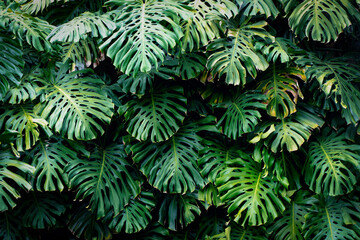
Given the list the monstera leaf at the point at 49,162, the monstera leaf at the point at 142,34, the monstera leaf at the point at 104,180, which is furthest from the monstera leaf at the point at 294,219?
the monstera leaf at the point at 49,162

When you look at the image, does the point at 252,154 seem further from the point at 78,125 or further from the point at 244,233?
the point at 78,125

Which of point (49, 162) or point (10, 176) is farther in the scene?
point (49, 162)

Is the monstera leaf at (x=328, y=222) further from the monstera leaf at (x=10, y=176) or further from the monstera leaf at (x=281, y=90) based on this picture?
the monstera leaf at (x=10, y=176)

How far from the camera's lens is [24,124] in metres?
1.92

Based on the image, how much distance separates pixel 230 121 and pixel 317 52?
2.70ft

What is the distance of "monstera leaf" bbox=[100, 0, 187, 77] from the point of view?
1.77m

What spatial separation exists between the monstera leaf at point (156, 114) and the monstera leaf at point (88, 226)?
0.58 m

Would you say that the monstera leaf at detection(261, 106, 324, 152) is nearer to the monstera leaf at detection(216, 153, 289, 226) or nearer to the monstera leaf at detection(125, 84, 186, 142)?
the monstera leaf at detection(216, 153, 289, 226)

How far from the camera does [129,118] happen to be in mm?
2039

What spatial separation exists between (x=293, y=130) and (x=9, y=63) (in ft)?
5.18

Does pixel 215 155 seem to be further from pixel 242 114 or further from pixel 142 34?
pixel 142 34

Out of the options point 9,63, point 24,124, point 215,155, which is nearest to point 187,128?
point 215,155

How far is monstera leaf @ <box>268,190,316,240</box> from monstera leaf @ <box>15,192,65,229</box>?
3.99 feet

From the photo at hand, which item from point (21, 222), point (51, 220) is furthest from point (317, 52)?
point (21, 222)
